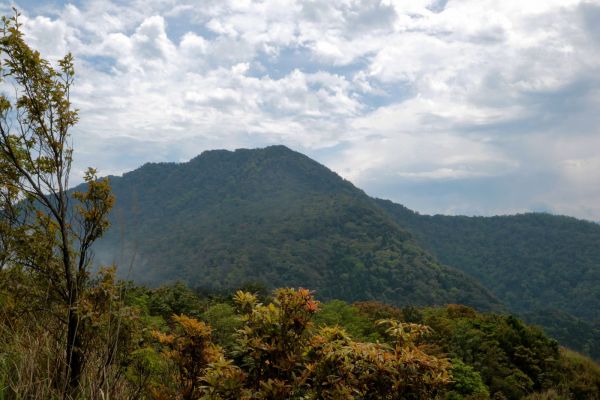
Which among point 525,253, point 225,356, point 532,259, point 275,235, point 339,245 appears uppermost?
point 275,235

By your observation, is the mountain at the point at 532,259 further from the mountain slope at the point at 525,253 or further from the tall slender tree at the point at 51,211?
the tall slender tree at the point at 51,211

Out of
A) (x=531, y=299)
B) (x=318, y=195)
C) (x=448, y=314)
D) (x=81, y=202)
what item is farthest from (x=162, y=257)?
(x=81, y=202)

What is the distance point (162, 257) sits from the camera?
95.6m

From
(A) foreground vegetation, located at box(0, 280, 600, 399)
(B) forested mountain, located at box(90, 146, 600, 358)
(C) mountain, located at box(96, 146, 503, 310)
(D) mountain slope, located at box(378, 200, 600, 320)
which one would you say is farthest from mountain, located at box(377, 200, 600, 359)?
(A) foreground vegetation, located at box(0, 280, 600, 399)

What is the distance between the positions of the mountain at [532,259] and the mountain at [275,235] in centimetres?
1482

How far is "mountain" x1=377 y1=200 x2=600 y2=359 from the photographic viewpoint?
68181 millimetres

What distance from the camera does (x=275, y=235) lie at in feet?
333

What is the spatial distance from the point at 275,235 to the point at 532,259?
59950 millimetres

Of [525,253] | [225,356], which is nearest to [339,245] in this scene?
[525,253]

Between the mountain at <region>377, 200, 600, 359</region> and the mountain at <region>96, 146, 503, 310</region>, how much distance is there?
14818mm

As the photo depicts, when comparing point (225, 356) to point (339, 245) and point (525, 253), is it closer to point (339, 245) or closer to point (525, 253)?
point (339, 245)

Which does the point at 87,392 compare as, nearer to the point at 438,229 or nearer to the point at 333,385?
the point at 333,385

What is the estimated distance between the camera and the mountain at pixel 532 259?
68.2 m

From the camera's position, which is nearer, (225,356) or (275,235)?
(225,356)
